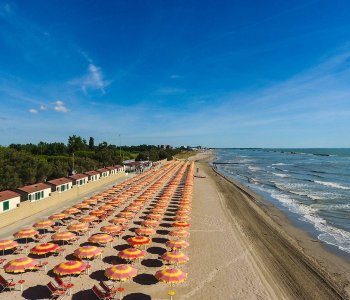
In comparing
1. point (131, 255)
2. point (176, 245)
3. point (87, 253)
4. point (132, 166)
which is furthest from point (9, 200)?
point (132, 166)

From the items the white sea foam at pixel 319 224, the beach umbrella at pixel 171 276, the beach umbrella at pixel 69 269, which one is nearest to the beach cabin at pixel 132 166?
the white sea foam at pixel 319 224

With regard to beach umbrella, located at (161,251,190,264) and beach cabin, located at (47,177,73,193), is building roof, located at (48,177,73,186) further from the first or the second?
beach umbrella, located at (161,251,190,264)

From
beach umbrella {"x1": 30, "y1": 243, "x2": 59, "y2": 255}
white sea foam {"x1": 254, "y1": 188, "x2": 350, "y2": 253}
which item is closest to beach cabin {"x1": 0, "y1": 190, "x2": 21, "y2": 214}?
beach umbrella {"x1": 30, "y1": 243, "x2": 59, "y2": 255}

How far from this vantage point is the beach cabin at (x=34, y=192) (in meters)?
31.3

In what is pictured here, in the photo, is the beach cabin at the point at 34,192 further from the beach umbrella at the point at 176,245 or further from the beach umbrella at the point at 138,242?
the beach umbrella at the point at 176,245

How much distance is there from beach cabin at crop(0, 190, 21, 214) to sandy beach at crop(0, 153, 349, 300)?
332 centimetres

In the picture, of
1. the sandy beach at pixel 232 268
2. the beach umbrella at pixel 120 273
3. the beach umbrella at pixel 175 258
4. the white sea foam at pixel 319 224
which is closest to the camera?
the beach umbrella at pixel 120 273

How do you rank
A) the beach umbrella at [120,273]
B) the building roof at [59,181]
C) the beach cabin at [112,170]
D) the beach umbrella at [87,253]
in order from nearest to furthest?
the beach umbrella at [120,273], the beach umbrella at [87,253], the building roof at [59,181], the beach cabin at [112,170]

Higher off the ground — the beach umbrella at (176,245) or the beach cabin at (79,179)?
the beach cabin at (79,179)

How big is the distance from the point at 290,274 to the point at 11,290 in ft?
48.1

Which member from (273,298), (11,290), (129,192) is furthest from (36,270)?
(129,192)

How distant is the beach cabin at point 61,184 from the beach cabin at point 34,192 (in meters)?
1.62

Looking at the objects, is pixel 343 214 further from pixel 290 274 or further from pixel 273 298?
pixel 273 298

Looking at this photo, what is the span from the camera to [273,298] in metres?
15.3
